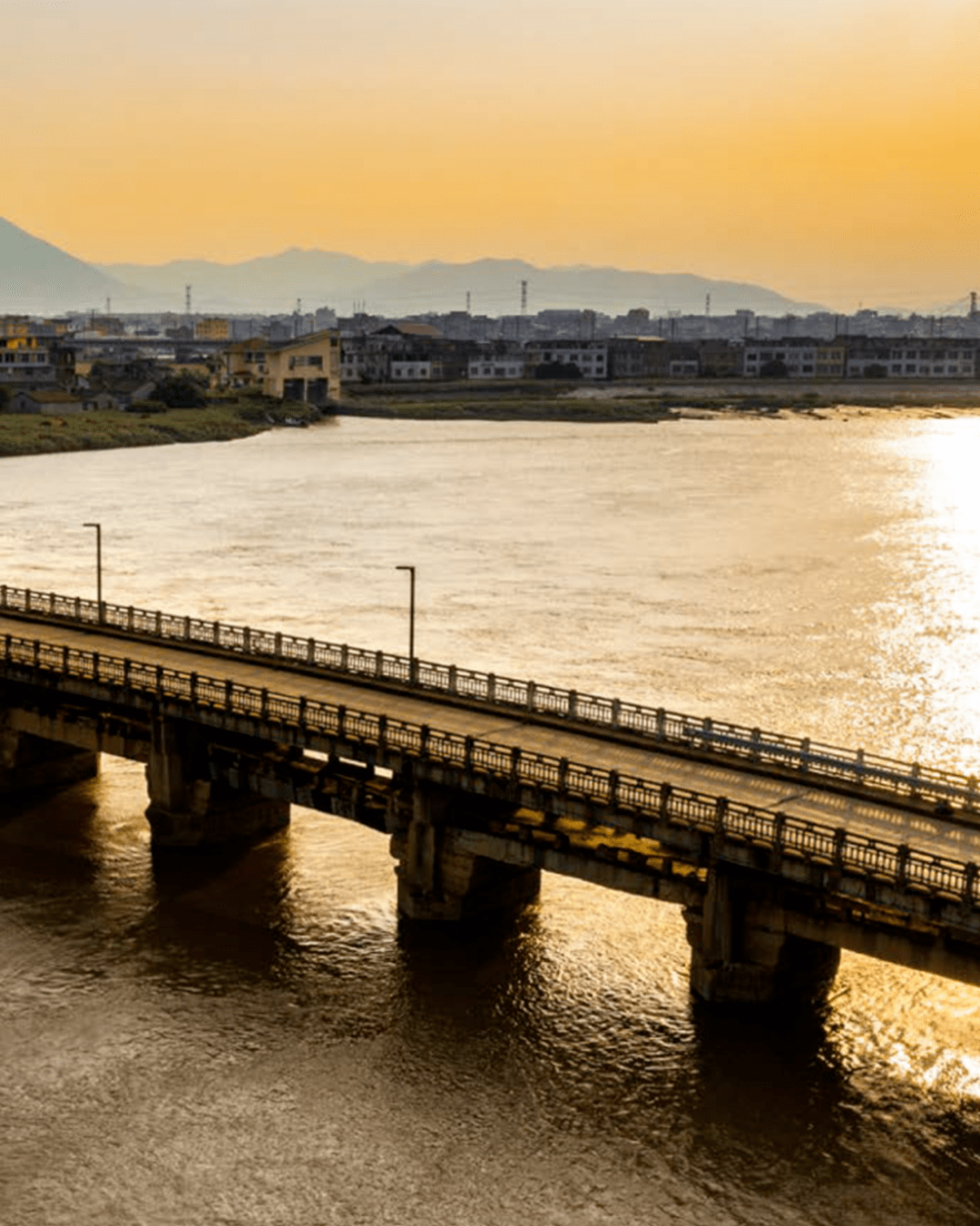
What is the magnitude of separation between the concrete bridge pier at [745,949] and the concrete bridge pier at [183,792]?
1472 centimetres

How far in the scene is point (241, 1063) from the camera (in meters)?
30.4

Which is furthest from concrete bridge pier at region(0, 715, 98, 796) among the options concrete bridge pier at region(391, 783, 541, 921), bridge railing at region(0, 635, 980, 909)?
concrete bridge pier at region(391, 783, 541, 921)

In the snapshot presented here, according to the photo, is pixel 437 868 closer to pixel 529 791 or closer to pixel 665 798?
pixel 529 791

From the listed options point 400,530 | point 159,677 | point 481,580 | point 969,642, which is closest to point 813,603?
point 969,642

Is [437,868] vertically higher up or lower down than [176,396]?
lower down

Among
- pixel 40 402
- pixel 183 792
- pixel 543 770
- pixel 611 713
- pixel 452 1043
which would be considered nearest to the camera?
pixel 452 1043

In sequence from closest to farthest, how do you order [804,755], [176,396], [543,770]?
1. [543,770]
2. [804,755]
3. [176,396]

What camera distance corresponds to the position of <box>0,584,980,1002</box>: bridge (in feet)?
98.8

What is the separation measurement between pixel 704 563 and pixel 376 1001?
62097 mm

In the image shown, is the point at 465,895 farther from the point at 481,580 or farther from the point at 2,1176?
the point at 481,580

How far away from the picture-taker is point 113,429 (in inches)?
6786

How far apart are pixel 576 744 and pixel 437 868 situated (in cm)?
477

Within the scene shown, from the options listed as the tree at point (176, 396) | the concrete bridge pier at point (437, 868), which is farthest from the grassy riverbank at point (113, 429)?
the concrete bridge pier at point (437, 868)

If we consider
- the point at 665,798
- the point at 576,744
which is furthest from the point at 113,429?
the point at 665,798
